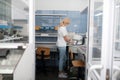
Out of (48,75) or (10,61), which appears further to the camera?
(48,75)

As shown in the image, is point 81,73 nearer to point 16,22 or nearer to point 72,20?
point 72,20

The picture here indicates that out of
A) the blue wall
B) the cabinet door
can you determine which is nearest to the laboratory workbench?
the cabinet door

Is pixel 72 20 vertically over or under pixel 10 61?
over

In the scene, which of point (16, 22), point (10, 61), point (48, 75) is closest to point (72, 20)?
point (48, 75)

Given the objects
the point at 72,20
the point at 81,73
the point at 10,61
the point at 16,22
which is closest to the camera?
the point at 10,61

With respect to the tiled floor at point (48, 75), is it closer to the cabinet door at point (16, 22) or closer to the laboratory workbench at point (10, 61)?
the cabinet door at point (16, 22)

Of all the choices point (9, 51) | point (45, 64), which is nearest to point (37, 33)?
point (45, 64)

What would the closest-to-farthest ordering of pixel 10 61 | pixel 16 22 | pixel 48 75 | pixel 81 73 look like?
Answer: pixel 10 61 → pixel 16 22 → pixel 81 73 → pixel 48 75

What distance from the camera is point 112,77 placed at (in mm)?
1430

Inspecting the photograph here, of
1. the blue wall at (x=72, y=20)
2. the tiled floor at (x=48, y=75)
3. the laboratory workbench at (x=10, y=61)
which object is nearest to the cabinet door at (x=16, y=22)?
the laboratory workbench at (x=10, y=61)

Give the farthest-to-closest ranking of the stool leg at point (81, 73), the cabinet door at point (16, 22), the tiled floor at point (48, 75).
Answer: the tiled floor at point (48, 75), the stool leg at point (81, 73), the cabinet door at point (16, 22)

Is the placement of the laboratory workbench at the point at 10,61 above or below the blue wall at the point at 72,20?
below

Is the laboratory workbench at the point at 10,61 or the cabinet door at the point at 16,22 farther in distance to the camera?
the cabinet door at the point at 16,22

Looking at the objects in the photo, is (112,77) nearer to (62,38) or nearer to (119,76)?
(119,76)
